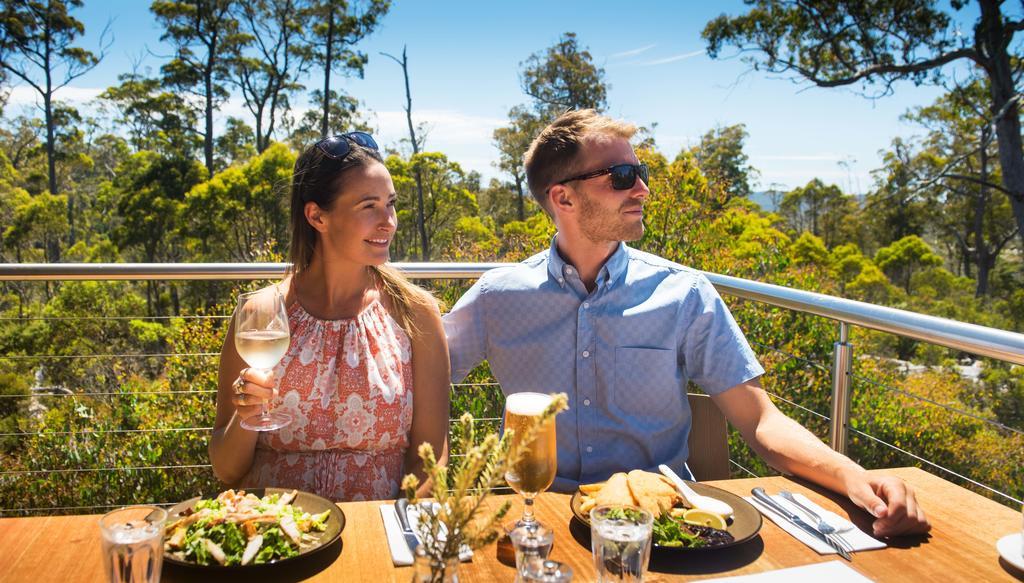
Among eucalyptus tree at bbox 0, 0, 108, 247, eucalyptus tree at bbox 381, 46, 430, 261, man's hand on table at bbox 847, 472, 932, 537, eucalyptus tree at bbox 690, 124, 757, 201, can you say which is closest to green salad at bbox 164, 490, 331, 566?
man's hand on table at bbox 847, 472, 932, 537

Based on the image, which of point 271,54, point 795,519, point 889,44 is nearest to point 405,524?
point 795,519

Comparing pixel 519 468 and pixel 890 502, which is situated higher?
pixel 519 468

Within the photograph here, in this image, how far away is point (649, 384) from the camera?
2111 millimetres

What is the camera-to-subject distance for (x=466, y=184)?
90.5 feet

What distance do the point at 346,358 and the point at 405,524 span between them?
83 centimetres

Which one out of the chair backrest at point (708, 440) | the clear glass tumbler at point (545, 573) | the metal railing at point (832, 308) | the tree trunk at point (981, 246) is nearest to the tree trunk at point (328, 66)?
the tree trunk at point (981, 246)

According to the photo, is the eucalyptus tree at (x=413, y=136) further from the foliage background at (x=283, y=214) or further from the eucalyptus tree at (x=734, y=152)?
the eucalyptus tree at (x=734, y=152)

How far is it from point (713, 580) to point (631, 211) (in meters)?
1.29

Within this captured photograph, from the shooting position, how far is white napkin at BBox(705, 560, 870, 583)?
3.90 ft

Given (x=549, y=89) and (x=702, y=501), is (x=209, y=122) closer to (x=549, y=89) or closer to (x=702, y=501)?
(x=549, y=89)

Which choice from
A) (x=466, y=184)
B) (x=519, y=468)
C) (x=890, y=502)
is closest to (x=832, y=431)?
(x=890, y=502)

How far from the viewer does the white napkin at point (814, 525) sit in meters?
1.32

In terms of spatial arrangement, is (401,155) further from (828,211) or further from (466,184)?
(828,211)

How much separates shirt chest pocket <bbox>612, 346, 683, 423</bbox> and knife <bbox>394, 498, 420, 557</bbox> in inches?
34.2
